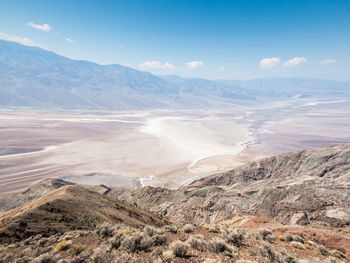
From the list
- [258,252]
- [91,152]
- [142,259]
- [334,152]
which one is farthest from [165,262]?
[91,152]

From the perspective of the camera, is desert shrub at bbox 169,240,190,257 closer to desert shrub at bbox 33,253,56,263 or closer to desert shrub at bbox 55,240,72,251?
desert shrub at bbox 33,253,56,263

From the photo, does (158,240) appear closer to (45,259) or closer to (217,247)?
(217,247)

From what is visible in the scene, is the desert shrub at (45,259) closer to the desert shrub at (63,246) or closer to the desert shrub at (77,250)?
the desert shrub at (77,250)

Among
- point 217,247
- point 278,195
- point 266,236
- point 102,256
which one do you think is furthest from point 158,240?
point 278,195

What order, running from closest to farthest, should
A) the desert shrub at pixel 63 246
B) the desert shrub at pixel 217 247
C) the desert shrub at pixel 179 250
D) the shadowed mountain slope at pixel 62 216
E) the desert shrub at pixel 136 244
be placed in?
the desert shrub at pixel 179 250 < the desert shrub at pixel 217 247 < the desert shrub at pixel 136 244 < the desert shrub at pixel 63 246 < the shadowed mountain slope at pixel 62 216

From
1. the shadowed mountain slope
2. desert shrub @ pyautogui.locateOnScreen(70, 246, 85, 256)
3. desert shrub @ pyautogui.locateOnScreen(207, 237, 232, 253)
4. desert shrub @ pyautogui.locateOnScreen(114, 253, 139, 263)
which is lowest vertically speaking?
the shadowed mountain slope

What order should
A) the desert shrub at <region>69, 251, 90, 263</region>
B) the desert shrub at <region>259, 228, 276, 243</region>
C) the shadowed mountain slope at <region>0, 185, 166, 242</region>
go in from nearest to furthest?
the desert shrub at <region>69, 251, 90, 263</region>, the desert shrub at <region>259, 228, 276, 243</region>, the shadowed mountain slope at <region>0, 185, 166, 242</region>

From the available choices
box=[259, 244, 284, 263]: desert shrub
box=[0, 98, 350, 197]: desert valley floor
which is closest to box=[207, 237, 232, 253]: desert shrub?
box=[259, 244, 284, 263]: desert shrub

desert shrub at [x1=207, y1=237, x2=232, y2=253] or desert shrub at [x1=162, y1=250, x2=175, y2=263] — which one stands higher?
desert shrub at [x1=162, y1=250, x2=175, y2=263]

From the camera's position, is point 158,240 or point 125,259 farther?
point 158,240

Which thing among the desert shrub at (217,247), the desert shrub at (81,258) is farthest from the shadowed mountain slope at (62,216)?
the desert shrub at (217,247)
